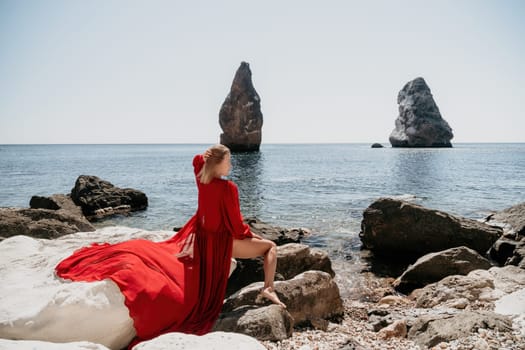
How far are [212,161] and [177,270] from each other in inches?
54.9

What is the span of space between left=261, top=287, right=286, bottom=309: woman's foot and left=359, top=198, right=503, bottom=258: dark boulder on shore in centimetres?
654

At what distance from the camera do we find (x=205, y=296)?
4234mm

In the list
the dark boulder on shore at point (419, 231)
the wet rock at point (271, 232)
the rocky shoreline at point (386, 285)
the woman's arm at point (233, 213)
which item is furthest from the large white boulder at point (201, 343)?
the dark boulder on shore at point (419, 231)

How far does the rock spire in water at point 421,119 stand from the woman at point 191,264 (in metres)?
94.7

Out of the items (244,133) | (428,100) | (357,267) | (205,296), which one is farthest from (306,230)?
(428,100)

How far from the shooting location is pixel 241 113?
65.1 meters

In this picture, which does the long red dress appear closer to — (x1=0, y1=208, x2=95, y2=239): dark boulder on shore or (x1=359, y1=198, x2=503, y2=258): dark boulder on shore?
(x1=0, y1=208, x2=95, y2=239): dark boulder on shore

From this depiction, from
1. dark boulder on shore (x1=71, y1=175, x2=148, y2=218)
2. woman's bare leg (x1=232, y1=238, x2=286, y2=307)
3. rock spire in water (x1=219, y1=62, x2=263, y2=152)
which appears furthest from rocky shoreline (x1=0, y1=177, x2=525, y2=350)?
rock spire in water (x1=219, y1=62, x2=263, y2=152)

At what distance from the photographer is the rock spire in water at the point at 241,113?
6550 cm

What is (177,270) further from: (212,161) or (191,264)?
(212,161)

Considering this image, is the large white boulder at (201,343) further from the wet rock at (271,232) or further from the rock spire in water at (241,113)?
the rock spire in water at (241,113)

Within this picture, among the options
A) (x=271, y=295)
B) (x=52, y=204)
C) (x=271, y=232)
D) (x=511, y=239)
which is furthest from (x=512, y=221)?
(x=52, y=204)

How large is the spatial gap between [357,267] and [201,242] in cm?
610

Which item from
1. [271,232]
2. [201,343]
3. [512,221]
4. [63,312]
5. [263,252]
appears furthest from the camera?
[512,221]
